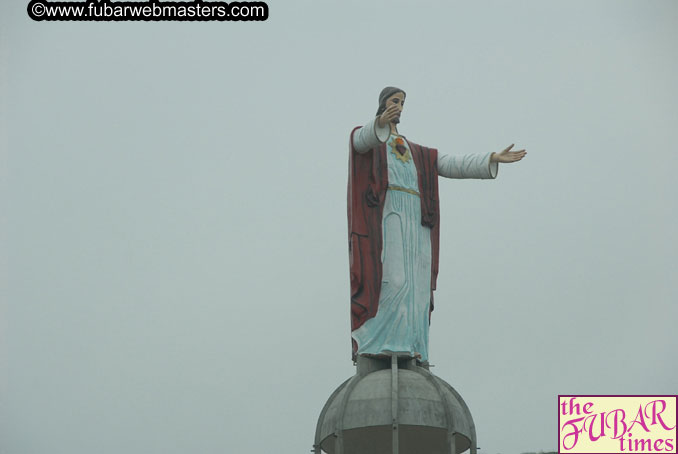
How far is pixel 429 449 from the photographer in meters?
30.3

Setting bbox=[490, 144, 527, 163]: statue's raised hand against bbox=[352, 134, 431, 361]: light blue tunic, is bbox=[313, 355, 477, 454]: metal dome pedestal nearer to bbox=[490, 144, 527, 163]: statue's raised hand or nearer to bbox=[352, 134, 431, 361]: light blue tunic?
bbox=[352, 134, 431, 361]: light blue tunic

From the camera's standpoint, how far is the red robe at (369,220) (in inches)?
1212

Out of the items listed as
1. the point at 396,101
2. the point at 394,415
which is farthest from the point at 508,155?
the point at 394,415

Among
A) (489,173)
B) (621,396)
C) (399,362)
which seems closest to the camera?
(621,396)

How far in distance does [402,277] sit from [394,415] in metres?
4.53

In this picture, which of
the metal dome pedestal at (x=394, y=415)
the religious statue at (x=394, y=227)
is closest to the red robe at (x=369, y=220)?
the religious statue at (x=394, y=227)

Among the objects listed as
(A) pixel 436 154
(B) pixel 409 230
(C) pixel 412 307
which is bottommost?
(C) pixel 412 307

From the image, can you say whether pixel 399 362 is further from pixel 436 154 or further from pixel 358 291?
pixel 436 154

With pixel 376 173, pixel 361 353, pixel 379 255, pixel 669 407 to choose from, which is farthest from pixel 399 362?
pixel 669 407

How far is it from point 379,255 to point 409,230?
4.06 ft

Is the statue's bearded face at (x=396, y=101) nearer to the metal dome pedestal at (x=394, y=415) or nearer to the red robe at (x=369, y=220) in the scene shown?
the red robe at (x=369, y=220)

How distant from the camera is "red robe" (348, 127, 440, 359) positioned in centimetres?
3080

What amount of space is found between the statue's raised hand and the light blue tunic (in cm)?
242

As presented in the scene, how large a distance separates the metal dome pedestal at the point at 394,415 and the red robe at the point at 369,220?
1677mm
